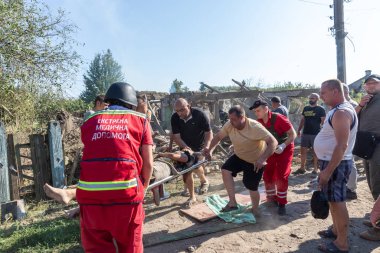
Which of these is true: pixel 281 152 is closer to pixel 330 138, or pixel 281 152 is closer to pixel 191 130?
pixel 330 138

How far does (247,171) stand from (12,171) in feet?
14.6

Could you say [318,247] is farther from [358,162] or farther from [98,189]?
[358,162]

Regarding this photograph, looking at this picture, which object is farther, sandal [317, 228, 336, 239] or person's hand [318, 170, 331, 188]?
sandal [317, 228, 336, 239]

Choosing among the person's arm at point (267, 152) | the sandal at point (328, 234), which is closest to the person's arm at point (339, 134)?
the person's arm at point (267, 152)

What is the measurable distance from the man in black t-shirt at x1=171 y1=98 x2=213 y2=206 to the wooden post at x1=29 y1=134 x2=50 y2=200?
8.89 feet

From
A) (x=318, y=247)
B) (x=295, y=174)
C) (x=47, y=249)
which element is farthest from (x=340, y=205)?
(x=295, y=174)

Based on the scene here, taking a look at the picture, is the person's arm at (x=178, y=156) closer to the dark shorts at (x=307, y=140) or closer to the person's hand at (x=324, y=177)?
the person's hand at (x=324, y=177)

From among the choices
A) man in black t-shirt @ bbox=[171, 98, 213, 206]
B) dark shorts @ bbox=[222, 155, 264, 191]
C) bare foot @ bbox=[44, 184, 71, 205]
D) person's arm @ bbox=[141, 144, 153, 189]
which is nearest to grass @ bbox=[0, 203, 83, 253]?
bare foot @ bbox=[44, 184, 71, 205]

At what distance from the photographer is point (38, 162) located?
21.2ft

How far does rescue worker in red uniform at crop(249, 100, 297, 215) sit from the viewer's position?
5.20 metres

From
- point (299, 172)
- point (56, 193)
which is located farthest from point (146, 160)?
point (299, 172)

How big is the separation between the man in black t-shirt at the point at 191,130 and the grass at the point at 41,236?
2.08 metres

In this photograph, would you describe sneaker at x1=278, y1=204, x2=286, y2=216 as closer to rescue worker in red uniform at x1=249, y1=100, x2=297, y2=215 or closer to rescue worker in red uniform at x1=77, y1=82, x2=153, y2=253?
rescue worker in red uniform at x1=249, y1=100, x2=297, y2=215

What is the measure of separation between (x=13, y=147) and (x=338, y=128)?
5.88 m
